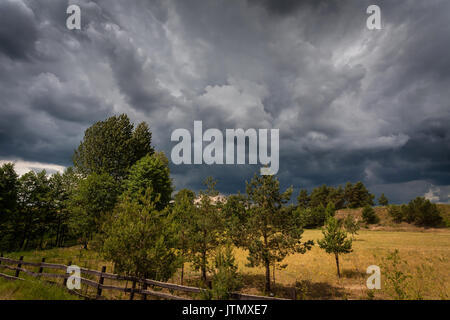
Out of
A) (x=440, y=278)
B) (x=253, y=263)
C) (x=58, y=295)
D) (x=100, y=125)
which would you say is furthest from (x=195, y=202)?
(x=100, y=125)

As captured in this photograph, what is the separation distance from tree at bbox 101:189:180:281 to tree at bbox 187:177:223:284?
4.38 m

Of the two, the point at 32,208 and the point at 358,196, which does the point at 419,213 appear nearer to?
the point at 358,196

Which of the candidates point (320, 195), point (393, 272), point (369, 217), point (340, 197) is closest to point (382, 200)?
point (340, 197)

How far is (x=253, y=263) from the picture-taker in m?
14.6

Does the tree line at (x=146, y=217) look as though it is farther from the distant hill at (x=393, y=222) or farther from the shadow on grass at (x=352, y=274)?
the distant hill at (x=393, y=222)

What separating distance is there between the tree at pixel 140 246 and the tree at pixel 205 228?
4382 mm

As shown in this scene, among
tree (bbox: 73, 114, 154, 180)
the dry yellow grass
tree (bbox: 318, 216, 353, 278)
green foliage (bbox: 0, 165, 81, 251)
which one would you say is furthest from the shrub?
green foliage (bbox: 0, 165, 81, 251)

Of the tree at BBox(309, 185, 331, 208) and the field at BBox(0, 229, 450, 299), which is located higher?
the tree at BBox(309, 185, 331, 208)

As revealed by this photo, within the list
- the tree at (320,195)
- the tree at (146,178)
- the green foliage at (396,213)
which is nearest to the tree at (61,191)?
the tree at (146,178)

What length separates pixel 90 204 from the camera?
2895 cm

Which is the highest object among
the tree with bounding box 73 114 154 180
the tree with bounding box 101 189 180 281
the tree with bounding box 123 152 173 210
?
the tree with bounding box 73 114 154 180

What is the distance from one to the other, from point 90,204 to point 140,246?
935 inches

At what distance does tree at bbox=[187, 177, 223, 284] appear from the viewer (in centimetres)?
1563

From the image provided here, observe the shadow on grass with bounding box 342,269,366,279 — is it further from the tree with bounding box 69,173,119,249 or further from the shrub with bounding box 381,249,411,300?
the tree with bounding box 69,173,119,249
